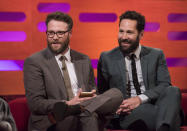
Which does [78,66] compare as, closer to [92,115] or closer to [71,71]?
[71,71]

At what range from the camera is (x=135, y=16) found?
303 centimetres

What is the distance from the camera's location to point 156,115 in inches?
105

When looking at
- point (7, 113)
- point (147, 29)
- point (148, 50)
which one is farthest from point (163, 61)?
point (7, 113)

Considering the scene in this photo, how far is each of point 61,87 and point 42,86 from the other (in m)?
0.15

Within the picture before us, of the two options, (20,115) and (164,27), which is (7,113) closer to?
(20,115)

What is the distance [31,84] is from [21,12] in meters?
1.21

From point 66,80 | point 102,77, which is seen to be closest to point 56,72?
point 66,80

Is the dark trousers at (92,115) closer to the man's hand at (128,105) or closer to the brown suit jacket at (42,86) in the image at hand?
the brown suit jacket at (42,86)

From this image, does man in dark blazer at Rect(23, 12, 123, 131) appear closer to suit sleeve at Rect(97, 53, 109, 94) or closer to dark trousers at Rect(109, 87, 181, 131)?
suit sleeve at Rect(97, 53, 109, 94)

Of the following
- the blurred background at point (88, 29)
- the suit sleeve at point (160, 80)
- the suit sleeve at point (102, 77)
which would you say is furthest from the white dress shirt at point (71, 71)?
the blurred background at point (88, 29)

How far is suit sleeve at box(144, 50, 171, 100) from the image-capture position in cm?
286

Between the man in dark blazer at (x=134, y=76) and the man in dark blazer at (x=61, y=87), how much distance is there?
10.0 inches

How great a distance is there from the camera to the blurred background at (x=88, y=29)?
11.2 ft

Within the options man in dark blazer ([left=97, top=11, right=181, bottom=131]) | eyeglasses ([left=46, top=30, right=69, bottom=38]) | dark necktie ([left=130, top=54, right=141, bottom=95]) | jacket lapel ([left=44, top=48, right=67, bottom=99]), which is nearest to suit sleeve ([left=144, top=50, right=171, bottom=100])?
man in dark blazer ([left=97, top=11, right=181, bottom=131])
